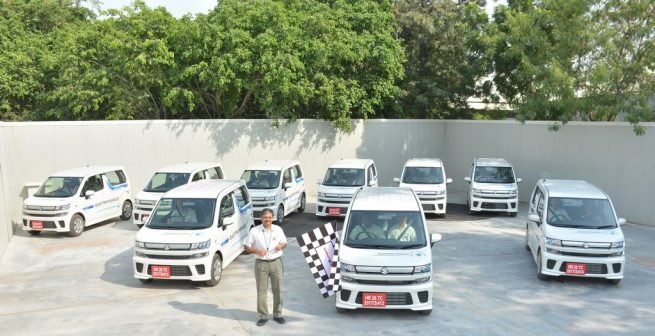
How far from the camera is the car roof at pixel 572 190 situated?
459 inches

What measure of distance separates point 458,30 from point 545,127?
7691 millimetres

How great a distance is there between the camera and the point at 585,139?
18.8 m

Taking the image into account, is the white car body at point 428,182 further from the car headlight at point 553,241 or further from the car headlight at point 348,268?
the car headlight at point 348,268

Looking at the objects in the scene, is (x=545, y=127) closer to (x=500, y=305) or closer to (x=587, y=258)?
(x=587, y=258)

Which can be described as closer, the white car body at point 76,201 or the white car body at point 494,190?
the white car body at point 76,201

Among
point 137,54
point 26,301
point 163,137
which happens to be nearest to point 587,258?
point 26,301

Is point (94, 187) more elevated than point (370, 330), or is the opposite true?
point (94, 187)

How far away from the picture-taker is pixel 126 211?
1778cm

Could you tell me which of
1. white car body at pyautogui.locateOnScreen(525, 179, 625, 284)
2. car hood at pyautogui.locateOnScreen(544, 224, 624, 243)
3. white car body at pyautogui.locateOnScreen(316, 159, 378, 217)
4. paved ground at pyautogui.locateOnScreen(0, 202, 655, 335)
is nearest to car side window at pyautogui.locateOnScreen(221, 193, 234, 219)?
paved ground at pyautogui.locateOnScreen(0, 202, 655, 335)

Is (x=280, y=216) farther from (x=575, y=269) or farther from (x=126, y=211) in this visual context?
(x=575, y=269)

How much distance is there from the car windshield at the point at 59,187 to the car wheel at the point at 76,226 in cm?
68

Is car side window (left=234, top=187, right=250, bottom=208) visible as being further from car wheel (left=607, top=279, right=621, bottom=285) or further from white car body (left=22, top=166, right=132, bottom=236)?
car wheel (left=607, top=279, right=621, bottom=285)

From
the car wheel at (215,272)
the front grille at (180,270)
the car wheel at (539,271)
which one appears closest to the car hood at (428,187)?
the car wheel at (539,271)

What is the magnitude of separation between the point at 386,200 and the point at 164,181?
8.31 metres
